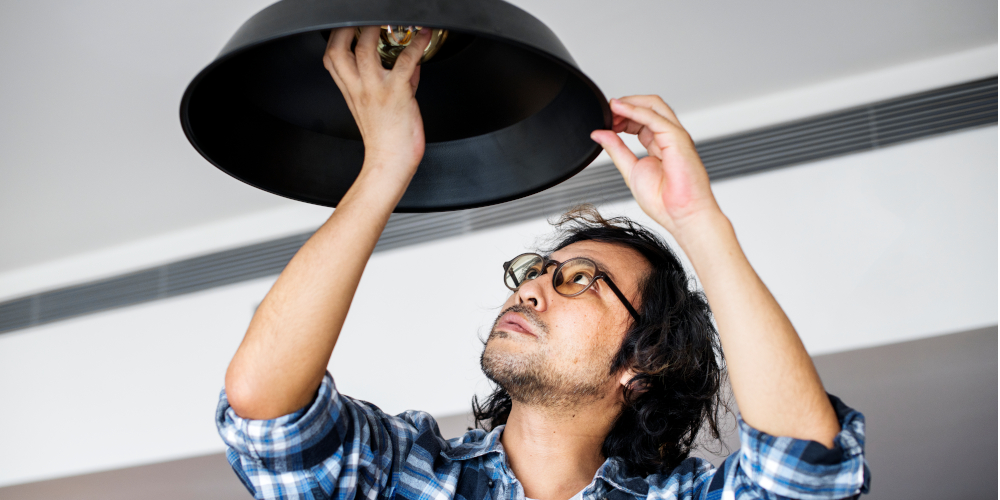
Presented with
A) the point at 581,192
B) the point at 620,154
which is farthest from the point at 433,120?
the point at 581,192

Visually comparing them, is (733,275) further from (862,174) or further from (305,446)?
(862,174)

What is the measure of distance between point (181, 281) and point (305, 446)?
7.74 ft

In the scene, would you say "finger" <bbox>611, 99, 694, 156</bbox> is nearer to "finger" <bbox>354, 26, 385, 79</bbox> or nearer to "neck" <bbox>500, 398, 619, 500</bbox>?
"finger" <bbox>354, 26, 385, 79</bbox>

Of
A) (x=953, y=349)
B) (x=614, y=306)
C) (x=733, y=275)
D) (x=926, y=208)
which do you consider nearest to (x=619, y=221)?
(x=614, y=306)

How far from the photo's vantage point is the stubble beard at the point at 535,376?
130cm

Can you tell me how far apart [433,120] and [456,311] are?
1.79 meters

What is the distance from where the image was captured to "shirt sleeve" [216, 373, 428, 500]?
93cm

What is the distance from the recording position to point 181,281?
120 inches

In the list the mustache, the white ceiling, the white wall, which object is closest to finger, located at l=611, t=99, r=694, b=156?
the mustache

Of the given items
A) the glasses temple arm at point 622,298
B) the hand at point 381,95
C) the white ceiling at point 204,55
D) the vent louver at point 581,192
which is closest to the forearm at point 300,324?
the hand at point 381,95

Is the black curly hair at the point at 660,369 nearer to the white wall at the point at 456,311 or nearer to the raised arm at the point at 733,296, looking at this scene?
the raised arm at the point at 733,296

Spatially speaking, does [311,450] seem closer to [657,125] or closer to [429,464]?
[429,464]

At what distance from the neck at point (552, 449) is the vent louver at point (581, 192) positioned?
4.04 feet

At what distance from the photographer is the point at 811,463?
87 cm
